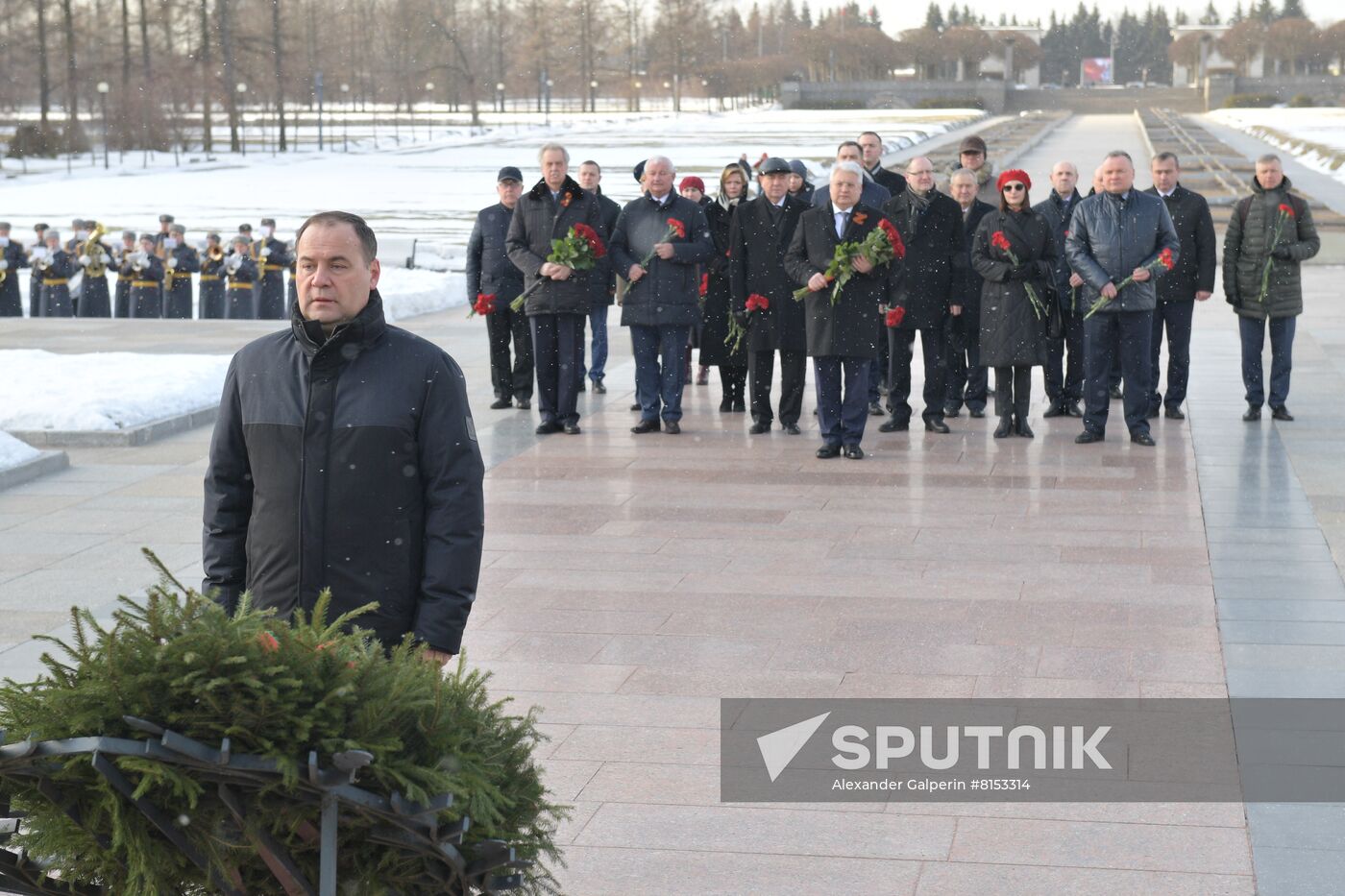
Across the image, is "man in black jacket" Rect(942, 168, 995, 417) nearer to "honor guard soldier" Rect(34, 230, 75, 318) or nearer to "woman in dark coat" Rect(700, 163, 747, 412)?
"woman in dark coat" Rect(700, 163, 747, 412)

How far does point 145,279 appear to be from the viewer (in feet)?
71.2

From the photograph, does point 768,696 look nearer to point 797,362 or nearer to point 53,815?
point 53,815

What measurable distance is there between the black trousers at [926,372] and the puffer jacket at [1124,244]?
108 centimetres

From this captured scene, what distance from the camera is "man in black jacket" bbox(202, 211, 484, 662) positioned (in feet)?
12.2

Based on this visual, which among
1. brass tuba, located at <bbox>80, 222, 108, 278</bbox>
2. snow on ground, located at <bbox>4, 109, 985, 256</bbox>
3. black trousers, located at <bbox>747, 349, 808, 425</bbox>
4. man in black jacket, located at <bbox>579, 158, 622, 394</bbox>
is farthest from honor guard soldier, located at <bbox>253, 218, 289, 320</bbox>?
black trousers, located at <bbox>747, 349, 808, 425</bbox>

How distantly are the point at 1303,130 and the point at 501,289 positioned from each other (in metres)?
74.4

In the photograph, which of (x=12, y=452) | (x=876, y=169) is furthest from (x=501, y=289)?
(x=12, y=452)

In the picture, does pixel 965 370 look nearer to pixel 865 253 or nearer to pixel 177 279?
pixel 865 253

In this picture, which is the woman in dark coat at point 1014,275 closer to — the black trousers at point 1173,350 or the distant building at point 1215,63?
the black trousers at point 1173,350

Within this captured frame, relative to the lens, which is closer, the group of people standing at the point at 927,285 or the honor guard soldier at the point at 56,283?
the group of people standing at the point at 927,285

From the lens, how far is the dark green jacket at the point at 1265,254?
1160 cm

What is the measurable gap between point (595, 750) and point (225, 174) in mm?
51930

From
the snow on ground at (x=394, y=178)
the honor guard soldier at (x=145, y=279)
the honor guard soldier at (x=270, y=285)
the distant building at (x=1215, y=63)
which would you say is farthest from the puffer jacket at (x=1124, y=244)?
the distant building at (x=1215, y=63)

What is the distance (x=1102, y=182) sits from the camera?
36.2ft
